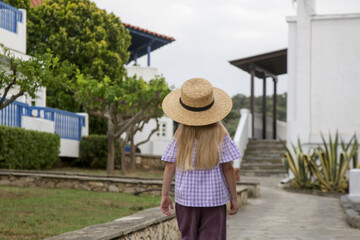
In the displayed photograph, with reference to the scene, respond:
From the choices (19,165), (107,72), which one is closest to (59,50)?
(107,72)

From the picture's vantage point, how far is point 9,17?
18.0 m

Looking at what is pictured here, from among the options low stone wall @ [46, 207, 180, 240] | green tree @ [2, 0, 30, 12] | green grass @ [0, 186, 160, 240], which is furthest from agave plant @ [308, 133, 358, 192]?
green tree @ [2, 0, 30, 12]

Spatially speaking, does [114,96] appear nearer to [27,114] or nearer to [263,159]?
[27,114]

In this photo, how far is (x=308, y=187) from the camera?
15375 millimetres

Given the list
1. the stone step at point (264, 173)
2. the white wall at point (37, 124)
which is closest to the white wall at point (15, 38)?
the white wall at point (37, 124)

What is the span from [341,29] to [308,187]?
4.90 meters

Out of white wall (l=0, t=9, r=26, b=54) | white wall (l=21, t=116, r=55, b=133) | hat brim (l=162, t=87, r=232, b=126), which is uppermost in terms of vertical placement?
white wall (l=0, t=9, r=26, b=54)

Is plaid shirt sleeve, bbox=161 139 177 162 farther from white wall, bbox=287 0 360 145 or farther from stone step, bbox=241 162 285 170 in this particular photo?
stone step, bbox=241 162 285 170

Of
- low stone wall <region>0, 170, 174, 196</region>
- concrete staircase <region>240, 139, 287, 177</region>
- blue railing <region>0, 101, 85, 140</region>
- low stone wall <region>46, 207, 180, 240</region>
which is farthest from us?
concrete staircase <region>240, 139, 287, 177</region>

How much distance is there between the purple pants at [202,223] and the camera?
4234 millimetres

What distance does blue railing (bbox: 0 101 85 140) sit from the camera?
1588 centimetres

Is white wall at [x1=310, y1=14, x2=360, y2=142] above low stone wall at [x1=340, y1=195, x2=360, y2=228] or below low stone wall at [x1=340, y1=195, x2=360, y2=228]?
above

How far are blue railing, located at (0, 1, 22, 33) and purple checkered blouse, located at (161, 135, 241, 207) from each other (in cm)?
1452

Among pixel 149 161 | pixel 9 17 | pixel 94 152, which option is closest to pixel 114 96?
pixel 94 152
